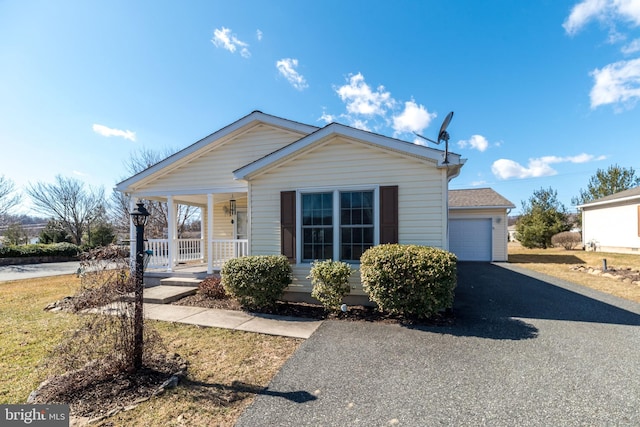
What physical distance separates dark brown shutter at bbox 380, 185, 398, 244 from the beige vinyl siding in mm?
3604

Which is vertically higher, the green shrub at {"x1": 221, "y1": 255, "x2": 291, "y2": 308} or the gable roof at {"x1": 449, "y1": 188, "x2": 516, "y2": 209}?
the gable roof at {"x1": 449, "y1": 188, "x2": 516, "y2": 209}

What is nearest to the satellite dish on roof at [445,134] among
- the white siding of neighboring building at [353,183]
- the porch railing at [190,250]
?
the white siding of neighboring building at [353,183]

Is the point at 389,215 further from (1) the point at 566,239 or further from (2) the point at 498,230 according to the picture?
(1) the point at 566,239

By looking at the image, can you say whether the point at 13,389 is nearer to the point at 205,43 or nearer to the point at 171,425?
the point at 171,425

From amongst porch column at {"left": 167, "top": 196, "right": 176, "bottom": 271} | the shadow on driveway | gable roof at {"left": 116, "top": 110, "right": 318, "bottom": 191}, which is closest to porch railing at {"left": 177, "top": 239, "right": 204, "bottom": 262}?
porch column at {"left": 167, "top": 196, "right": 176, "bottom": 271}

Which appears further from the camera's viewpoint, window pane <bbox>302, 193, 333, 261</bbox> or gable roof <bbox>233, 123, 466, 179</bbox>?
window pane <bbox>302, 193, 333, 261</bbox>

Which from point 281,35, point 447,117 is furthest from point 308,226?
point 281,35

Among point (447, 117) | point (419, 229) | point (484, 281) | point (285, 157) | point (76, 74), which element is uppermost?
point (76, 74)

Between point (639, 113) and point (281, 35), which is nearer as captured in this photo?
point (281, 35)

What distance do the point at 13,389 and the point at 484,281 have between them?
34.8 feet

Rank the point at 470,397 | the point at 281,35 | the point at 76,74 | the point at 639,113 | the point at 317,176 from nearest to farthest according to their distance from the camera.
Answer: the point at 470,397 → the point at 317,176 → the point at 76,74 → the point at 281,35 → the point at 639,113

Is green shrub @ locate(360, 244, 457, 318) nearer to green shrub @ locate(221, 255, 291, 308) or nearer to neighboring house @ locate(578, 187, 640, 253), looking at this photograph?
green shrub @ locate(221, 255, 291, 308)

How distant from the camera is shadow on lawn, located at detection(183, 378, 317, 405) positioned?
280cm

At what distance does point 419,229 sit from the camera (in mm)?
5934
